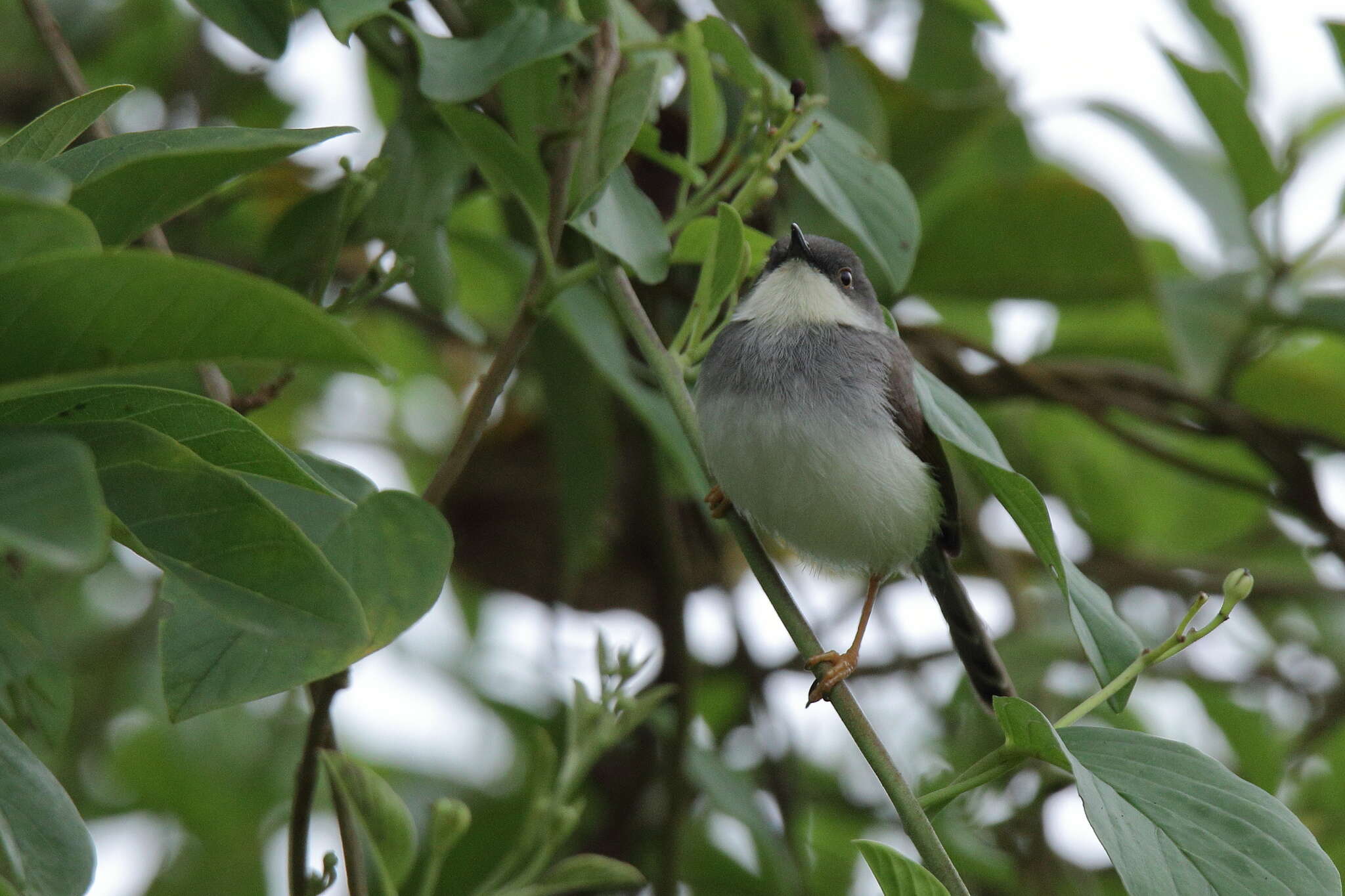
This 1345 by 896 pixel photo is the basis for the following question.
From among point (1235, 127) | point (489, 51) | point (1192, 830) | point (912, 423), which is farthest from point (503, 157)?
point (1235, 127)

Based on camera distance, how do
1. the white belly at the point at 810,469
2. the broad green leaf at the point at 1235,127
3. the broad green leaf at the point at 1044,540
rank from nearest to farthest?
the broad green leaf at the point at 1044,540 < the white belly at the point at 810,469 < the broad green leaf at the point at 1235,127

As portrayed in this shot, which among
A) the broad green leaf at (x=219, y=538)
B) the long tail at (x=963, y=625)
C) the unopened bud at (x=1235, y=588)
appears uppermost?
the broad green leaf at (x=219, y=538)

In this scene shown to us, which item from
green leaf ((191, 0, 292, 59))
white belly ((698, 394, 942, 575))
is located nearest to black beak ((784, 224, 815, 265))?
white belly ((698, 394, 942, 575))

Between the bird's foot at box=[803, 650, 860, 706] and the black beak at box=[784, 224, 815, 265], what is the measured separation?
0.84 meters

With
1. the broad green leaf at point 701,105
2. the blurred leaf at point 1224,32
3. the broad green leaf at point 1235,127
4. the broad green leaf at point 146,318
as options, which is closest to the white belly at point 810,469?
the broad green leaf at point 701,105

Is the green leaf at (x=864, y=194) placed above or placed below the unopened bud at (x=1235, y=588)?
above

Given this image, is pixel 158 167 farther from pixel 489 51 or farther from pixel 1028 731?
pixel 1028 731

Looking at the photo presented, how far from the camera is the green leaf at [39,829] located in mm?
1287

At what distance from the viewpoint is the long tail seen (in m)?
2.91

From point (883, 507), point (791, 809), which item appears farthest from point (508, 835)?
point (883, 507)

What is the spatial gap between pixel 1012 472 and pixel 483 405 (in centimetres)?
78

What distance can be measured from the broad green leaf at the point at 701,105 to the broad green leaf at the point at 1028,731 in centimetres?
104

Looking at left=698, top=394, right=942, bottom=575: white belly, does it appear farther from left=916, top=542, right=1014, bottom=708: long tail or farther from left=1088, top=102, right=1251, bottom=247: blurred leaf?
left=1088, top=102, right=1251, bottom=247: blurred leaf

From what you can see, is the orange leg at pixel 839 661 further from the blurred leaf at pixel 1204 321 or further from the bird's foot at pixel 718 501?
the blurred leaf at pixel 1204 321
